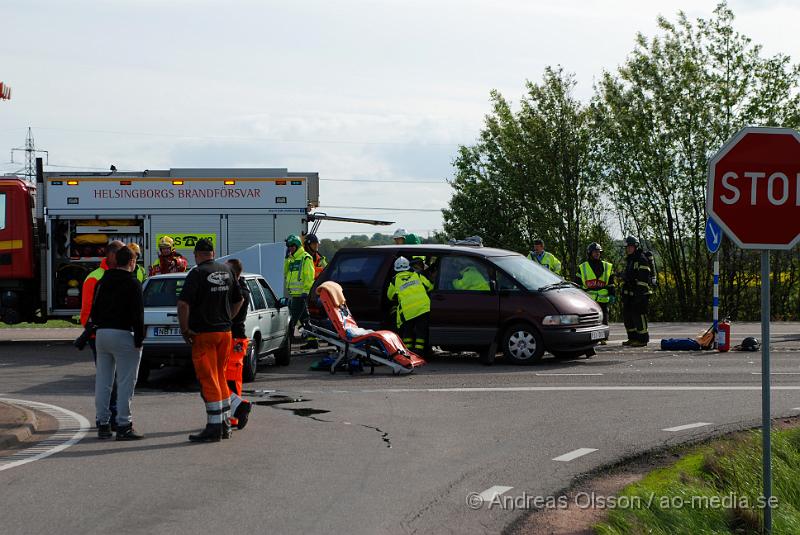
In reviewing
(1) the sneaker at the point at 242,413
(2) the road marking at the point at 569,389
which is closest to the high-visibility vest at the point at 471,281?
(2) the road marking at the point at 569,389

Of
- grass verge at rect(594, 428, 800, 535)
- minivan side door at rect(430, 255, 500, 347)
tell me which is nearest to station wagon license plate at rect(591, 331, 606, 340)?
minivan side door at rect(430, 255, 500, 347)

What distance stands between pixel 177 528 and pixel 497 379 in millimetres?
8176

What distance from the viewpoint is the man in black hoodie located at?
9.88 meters

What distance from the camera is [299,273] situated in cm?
1889

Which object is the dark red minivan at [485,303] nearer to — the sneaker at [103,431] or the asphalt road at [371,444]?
the asphalt road at [371,444]

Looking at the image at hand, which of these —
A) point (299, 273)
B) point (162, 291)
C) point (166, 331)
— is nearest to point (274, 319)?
point (162, 291)

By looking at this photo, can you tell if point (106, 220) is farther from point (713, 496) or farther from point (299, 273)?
point (713, 496)

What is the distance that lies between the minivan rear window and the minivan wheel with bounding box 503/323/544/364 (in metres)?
2.41

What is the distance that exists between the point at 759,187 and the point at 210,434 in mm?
5473

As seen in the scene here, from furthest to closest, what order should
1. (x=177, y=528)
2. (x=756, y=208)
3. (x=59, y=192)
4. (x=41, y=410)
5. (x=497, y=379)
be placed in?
1. (x=59, y=192)
2. (x=497, y=379)
3. (x=41, y=410)
4. (x=177, y=528)
5. (x=756, y=208)

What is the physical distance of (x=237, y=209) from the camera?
21188 millimetres

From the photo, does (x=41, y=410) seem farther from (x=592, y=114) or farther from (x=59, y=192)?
(x=592, y=114)

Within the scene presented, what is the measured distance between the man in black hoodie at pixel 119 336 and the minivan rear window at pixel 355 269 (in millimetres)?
7335

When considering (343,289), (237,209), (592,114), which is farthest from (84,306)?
(592,114)
